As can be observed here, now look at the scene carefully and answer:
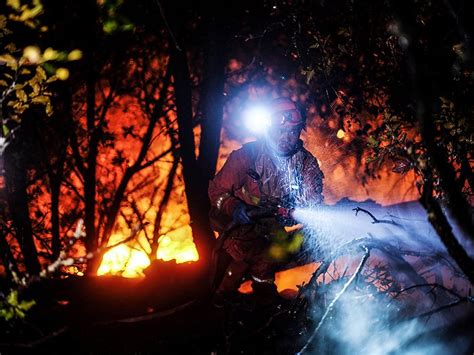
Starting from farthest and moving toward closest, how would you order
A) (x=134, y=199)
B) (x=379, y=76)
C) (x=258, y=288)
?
(x=134, y=199) < (x=258, y=288) < (x=379, y=76)

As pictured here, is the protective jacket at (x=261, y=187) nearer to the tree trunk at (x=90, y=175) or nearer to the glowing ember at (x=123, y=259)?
the tree trunk at (x=90, y=175)

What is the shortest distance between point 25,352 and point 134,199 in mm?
5091

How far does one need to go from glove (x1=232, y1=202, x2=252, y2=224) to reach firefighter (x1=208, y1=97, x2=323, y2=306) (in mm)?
245

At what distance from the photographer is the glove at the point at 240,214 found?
15.6ft

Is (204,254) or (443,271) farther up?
(204,254)

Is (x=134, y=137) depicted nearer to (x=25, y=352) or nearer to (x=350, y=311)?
(x=25, y=352)

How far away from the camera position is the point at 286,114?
511cm

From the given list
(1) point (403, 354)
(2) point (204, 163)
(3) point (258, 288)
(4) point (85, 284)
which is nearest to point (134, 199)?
(2) point (204, 163)

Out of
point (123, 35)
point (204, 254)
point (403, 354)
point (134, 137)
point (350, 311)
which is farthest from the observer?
point (134, 137)

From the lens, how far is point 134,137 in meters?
8.23

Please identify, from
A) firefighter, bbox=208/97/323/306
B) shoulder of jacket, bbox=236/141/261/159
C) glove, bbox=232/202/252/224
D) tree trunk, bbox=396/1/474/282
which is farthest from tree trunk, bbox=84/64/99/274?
tree trunk, bbox=396/1/474/282

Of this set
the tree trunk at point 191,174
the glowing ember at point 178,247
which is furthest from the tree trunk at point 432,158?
the glowing ember at point 178,247

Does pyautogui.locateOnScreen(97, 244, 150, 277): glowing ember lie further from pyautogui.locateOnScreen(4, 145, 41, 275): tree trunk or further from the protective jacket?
the protective jacket

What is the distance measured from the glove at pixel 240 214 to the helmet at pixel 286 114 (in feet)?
4.20
